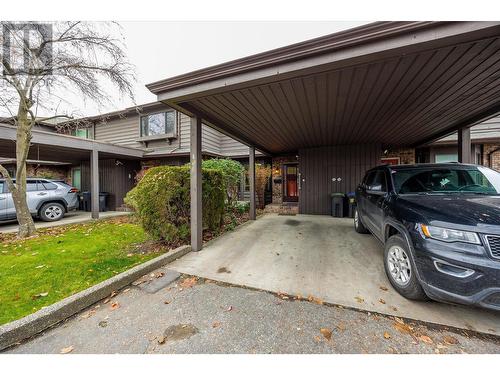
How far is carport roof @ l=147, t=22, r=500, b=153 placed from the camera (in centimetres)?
204

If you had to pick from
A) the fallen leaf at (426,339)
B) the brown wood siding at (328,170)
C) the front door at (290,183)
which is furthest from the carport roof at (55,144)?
the fallen leaf at (426,339)

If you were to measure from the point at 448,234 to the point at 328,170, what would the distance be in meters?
6.37

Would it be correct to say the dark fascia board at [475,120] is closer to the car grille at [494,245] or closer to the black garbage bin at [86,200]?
the car grille at [494,245]

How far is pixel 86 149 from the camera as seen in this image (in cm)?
710

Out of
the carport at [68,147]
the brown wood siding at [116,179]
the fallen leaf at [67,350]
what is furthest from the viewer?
the brown wood siding at [116,179]

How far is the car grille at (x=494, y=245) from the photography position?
1703mm

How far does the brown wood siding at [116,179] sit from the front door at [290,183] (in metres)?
7.86

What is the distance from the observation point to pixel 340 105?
150 inches

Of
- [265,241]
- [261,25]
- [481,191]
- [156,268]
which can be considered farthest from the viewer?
[265,241]

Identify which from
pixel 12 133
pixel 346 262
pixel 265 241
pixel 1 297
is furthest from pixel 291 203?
pixel 12 133

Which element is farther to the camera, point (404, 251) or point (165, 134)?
point (165, 134)

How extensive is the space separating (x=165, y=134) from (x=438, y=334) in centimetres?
1000

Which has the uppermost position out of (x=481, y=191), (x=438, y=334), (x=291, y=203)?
(x=481, y=191)

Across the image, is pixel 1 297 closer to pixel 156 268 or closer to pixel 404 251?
pixel 156 268
